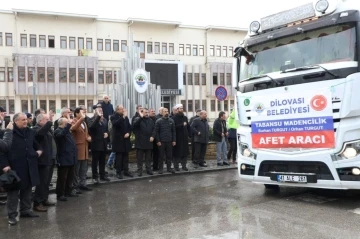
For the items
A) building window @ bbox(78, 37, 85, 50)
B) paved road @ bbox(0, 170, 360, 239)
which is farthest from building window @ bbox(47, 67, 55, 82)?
paved road @ bbox(0, 170, 360, 239)

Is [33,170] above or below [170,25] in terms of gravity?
below

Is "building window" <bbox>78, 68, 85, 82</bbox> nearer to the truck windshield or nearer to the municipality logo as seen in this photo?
the truck windshield

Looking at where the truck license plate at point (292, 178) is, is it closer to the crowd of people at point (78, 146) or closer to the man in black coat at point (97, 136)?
the crowd of people at point (78, 146)

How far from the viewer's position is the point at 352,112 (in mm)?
6180

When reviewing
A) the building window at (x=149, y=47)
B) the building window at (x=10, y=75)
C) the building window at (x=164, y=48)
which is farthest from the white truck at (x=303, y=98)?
the building window at (x=164, y=48)

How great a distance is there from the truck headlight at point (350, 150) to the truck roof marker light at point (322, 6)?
2349mm

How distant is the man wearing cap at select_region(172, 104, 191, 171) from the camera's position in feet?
38.6

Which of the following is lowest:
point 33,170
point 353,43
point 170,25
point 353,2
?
point 33,170

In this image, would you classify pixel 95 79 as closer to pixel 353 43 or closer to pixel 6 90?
pixel 6 90

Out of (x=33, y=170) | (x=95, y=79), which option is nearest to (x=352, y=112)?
(x=33, y=170)

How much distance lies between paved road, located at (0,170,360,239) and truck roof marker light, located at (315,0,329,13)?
3441mm

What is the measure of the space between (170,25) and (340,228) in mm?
44513

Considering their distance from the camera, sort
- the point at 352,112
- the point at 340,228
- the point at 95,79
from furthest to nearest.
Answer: the point at 95,79, the point at 352,112, the point at 340,228

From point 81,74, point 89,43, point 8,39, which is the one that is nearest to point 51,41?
point 89,43
